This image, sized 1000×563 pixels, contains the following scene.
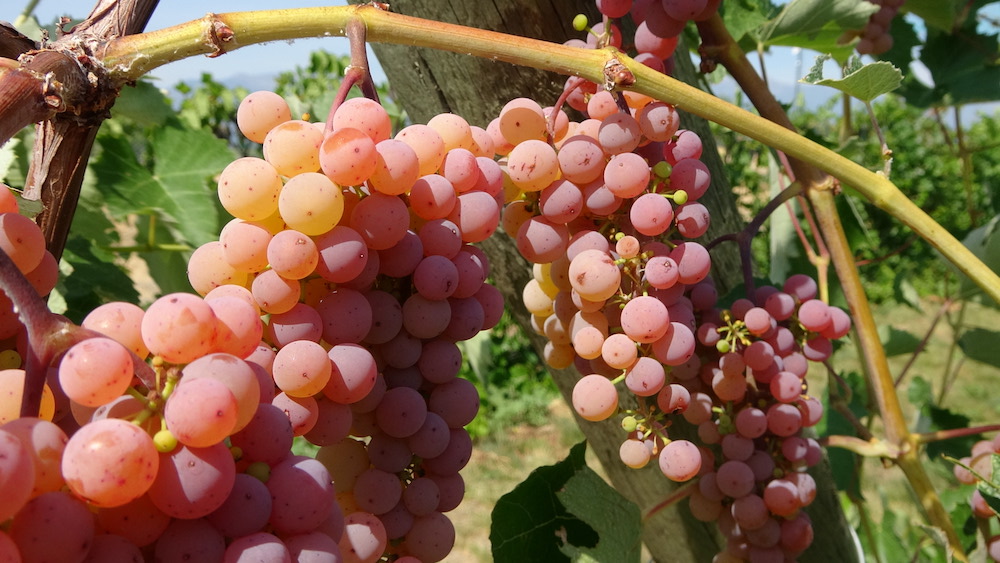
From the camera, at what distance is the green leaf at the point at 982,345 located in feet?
3.96

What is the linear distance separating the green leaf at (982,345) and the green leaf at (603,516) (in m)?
0.86

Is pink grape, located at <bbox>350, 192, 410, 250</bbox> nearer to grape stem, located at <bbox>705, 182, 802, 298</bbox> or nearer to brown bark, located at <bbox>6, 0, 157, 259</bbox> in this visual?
brown bark, located at <bbox>6, 0, 157, 259</bbox>

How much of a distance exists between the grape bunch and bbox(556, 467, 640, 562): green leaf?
19 centimetres

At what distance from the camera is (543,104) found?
736 millimetres

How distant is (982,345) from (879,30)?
1.94ft

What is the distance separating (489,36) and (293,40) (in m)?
0.13

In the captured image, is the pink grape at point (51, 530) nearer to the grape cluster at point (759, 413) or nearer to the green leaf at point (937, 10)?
the grape cluster at point (759, 413)

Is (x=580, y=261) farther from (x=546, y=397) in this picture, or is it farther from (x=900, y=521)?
(x=546, y=397)

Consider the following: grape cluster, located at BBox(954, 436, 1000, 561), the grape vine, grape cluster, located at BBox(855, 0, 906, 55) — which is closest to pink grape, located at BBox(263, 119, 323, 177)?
the grape vine

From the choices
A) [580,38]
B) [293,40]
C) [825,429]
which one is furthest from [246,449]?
[825,429]

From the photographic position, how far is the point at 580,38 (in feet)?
2.33

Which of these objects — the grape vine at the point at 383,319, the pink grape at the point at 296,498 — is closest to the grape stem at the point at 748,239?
the grape vine at the point at 383,319

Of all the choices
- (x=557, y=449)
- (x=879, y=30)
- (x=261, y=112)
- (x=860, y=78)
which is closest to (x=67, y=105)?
(x=261, y=112)

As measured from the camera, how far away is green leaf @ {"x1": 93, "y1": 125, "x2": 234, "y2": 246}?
1117 millimetres
